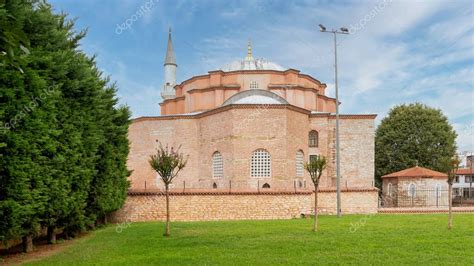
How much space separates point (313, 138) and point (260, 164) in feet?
21.1

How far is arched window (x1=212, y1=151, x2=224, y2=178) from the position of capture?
101ft

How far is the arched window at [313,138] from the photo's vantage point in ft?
110

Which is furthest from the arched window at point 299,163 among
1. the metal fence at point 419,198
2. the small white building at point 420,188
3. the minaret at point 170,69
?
the minaret at point 170,69

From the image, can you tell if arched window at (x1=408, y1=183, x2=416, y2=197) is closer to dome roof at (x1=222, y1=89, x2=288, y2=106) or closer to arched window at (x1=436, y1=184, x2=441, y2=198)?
arched window at (x1=436, y1=184, x2=441, y2=198)

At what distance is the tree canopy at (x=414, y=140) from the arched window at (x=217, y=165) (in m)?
18.6

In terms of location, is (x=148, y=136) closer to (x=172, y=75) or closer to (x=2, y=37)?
(x=172, y=75)

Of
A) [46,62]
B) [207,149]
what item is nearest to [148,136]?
[207,149]

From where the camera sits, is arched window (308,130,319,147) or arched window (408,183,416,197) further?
arched window (308,130,319,147)

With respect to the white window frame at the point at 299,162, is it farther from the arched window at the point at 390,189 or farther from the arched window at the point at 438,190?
the arched window at the point at 438,190

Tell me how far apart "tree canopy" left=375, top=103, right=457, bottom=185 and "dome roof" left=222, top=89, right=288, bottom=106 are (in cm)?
1482

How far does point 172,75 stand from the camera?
51.5 metres

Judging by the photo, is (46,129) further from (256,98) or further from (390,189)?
(390,189)

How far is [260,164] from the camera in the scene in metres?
29.1

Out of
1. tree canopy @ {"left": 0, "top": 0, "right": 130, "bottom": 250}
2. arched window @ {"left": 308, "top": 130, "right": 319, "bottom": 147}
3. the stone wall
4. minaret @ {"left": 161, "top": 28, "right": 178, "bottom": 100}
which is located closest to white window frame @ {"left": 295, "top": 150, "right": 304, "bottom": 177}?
arched window @ {"left": 308, "top": 130, "right": 319, "bottom": 147}
